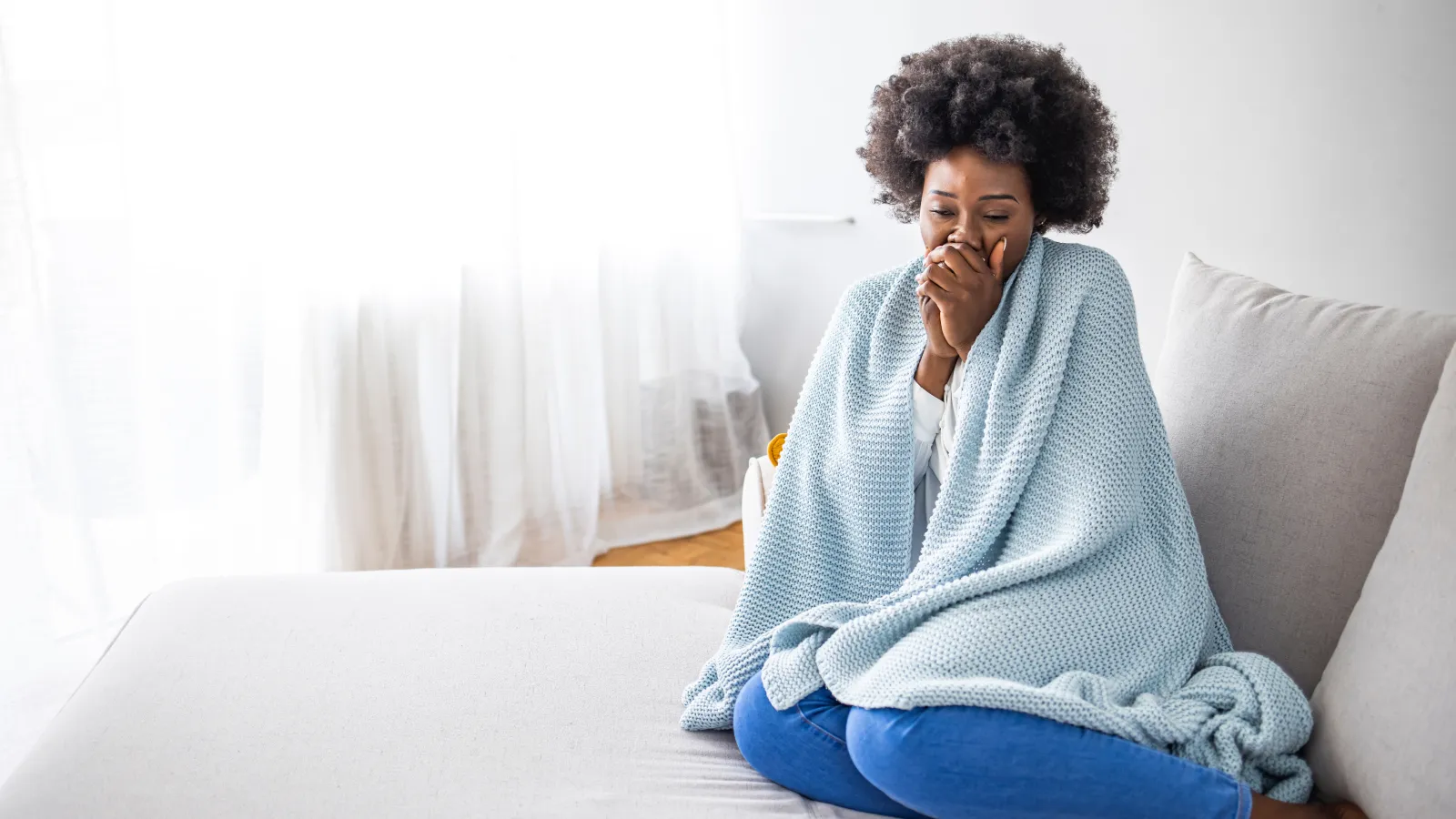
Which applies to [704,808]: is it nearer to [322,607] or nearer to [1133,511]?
[1133,511]

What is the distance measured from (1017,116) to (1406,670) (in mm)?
725

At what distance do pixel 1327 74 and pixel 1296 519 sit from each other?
103 centimetres

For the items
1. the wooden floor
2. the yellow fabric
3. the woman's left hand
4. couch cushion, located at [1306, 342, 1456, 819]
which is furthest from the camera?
the wooden floor

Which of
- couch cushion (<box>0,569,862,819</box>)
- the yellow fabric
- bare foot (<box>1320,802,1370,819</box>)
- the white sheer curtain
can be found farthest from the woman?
the white sheer curtain

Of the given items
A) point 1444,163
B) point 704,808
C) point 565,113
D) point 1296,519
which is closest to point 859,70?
point 565,113

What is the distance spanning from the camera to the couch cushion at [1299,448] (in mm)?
1210

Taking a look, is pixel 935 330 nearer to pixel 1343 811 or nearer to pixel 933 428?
pixel 933 428

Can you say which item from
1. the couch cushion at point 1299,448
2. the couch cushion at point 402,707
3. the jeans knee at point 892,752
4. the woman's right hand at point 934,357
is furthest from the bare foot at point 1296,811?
the woman's right hand at point 934,357

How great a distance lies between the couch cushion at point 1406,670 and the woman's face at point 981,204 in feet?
1.56

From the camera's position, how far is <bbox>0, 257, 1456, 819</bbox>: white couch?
3.53 ft

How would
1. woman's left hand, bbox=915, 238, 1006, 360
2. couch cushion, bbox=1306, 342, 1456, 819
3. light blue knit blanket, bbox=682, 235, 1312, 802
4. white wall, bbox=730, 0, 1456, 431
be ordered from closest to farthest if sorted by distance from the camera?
1. couch cushion, bbox=1306, 342, 1456, 819
2. light blue knit blanket, bbox=682, 235, 1312, 802
3. woman's left hand, bbox=915, 238, 1006, 360
4. white wall, bbox=730, 0, 1456, 431

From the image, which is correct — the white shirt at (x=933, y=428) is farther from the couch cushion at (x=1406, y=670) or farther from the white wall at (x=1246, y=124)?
the white wall at (x=1246, y=124)

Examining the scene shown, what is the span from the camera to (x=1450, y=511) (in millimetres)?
1050

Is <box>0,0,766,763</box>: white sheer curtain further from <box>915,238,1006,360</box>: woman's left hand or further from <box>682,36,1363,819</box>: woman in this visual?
<box>915,238,1006,360</box>: woman's left hand
